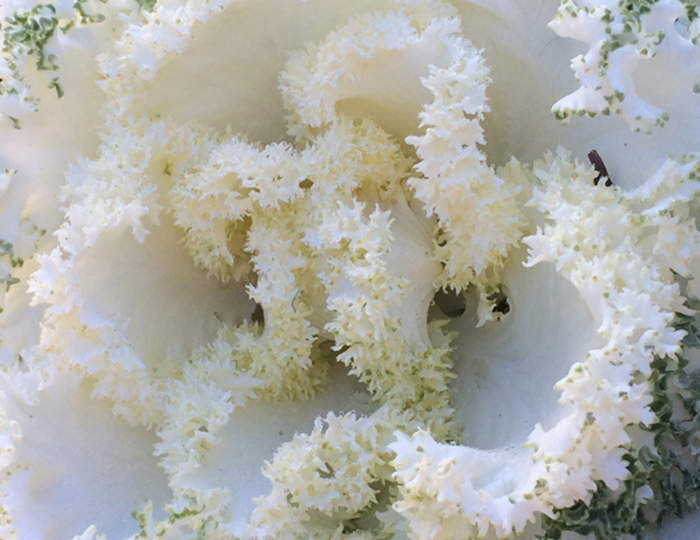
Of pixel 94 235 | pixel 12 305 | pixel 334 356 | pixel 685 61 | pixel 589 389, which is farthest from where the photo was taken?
pixel 334 356

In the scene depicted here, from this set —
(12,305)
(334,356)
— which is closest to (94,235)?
(12,305)

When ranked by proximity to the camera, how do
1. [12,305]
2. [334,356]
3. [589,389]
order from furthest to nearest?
[334,356] < [12,305] < [589,389]

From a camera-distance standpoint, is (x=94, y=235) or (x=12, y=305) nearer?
(x=94, y=235)

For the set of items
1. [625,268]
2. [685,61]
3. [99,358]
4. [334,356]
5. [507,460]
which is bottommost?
[334,356]

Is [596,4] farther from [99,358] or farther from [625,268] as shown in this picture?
[99,358]

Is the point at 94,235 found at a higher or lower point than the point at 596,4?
lower

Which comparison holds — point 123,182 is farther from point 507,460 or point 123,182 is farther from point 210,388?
point 507,460
